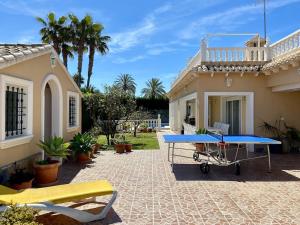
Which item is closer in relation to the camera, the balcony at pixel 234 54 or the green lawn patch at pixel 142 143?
the balcony at pixel 234 54

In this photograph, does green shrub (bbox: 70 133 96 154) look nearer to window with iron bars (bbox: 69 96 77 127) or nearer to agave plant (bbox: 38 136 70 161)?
window with iron bars (bbox: 69 96 77 127)

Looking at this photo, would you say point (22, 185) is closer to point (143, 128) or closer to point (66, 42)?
point (143, 128)

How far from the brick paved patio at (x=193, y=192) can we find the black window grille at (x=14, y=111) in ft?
8.06

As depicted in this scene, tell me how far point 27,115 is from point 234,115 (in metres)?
13.6

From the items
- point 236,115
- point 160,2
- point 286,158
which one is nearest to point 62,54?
point 160,2

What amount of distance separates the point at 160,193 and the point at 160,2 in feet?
39.3

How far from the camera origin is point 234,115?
19250 millimetres

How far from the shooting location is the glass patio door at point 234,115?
60.8ft

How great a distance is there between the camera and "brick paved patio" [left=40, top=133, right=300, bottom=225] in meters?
6.56

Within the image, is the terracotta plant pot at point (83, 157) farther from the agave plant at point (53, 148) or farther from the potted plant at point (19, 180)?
the potted plant at point (19, 180)

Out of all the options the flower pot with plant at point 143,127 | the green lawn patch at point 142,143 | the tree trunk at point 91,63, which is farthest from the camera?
the tree trunk at point 91,63

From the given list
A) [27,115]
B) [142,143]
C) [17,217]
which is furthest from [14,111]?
[142,143]

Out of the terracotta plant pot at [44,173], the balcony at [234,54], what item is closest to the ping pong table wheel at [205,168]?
the terracotta plant pot at [44,173]

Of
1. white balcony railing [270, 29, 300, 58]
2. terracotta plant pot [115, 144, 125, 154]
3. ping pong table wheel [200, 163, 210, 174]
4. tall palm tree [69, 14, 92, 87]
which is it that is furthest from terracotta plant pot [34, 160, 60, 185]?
tall palm tree [69, 14, 92, 87]
